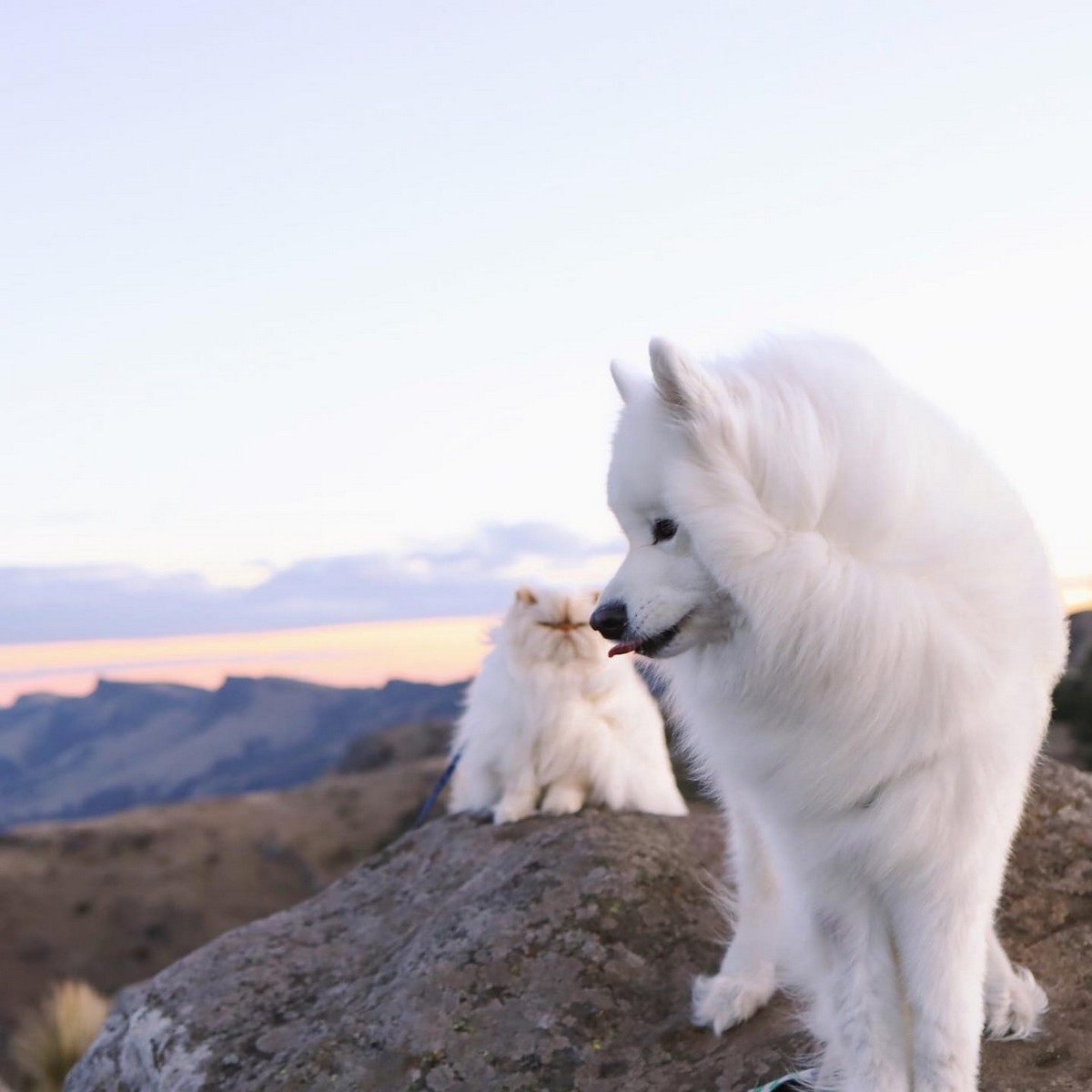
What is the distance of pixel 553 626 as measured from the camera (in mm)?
5922

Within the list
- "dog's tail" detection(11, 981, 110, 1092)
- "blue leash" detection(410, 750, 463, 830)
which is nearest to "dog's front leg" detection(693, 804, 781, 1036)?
"blue leash" detection(410, 750, 463, 830)

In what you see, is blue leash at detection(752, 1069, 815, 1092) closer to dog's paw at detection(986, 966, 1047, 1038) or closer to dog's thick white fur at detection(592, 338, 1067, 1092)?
dog's thick white fur at detection(592, 338, 1067, 1092)

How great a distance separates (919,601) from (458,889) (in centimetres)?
331

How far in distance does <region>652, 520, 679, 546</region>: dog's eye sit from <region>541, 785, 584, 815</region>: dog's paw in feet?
10.6

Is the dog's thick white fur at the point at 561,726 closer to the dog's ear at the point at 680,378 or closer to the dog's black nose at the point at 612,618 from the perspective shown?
the dog's black nose at the point at 612,618

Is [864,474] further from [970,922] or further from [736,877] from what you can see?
[736,877]

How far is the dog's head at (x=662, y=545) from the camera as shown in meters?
2.71

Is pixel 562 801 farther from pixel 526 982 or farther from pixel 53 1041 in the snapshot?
pixel 53 1041

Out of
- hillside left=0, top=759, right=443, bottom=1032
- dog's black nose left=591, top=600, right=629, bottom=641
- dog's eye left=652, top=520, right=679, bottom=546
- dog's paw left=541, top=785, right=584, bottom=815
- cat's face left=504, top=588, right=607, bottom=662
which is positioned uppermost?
dog's eye left=652, top=520, right=679, bottom=546

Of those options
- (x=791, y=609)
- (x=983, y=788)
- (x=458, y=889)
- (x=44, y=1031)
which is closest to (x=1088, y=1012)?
(x=983, y=788)

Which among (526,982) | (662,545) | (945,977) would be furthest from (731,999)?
(662,545)

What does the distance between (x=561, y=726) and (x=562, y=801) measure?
0.41m

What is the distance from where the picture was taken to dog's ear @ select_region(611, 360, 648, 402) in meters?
3.15

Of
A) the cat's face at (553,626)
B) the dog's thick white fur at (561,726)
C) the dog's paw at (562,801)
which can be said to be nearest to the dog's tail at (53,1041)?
the dog's thick white fur at (561,726)
